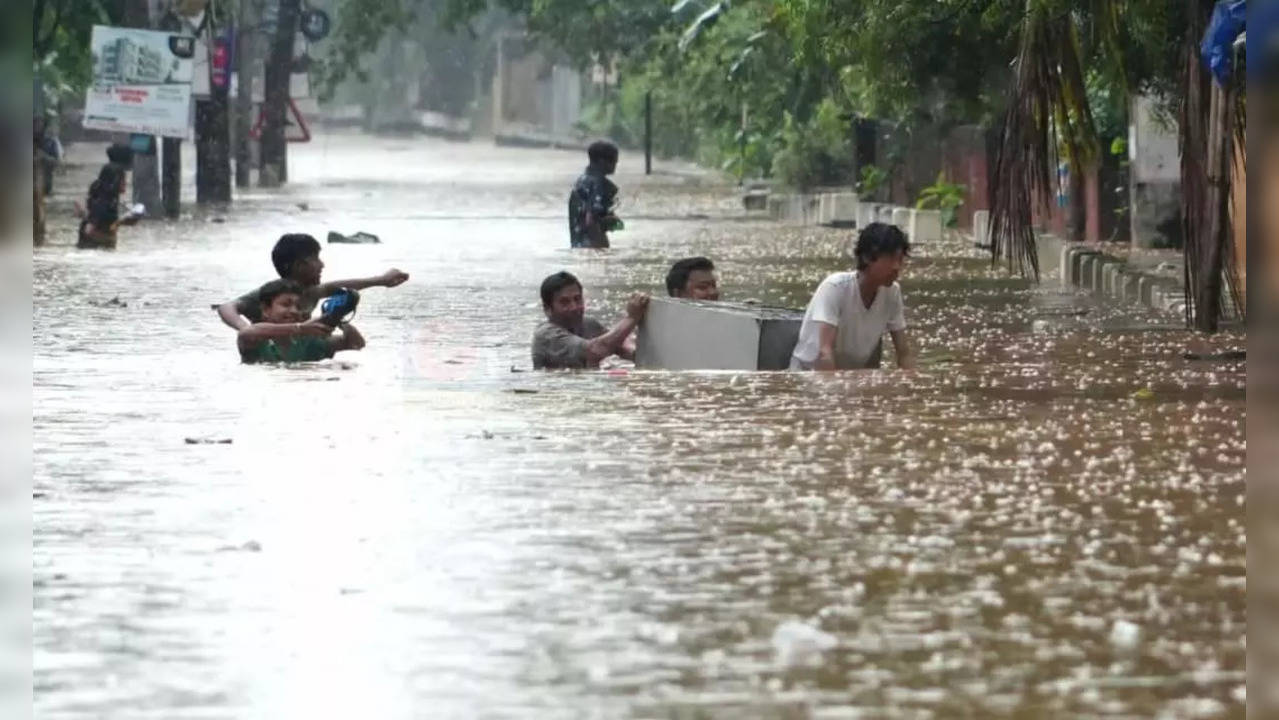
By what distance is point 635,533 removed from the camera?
9.09m

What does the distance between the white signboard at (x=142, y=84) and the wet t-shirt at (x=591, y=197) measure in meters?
8.21

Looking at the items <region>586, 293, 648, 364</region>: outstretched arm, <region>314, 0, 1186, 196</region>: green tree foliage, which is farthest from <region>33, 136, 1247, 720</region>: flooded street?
<region>314, 0, 1186, 196</region>: green tree foliage

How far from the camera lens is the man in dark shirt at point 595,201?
2661 centimetres

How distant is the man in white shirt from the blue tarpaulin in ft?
7.36

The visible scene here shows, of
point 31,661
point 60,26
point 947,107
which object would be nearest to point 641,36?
point 60,26

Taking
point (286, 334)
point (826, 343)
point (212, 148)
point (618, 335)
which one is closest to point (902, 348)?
point (826, 343)

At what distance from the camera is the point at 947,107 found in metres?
26.1

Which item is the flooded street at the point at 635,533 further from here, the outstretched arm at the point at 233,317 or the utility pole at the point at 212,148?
the utility pole at the point at 212,148

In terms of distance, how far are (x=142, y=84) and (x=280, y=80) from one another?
18.9 metres

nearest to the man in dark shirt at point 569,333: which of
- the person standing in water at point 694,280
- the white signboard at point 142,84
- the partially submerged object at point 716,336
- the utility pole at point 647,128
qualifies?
the partially submerged object at point 716,336

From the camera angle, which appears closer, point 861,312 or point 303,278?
point 861,312

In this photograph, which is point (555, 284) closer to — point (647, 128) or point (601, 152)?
point (601, 152)

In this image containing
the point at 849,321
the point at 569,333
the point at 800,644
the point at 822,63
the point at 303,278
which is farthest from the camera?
the point at 822,63

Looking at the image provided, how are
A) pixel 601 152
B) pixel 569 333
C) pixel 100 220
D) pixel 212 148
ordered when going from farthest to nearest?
pixel 212 148
pixel 100 220
pixel 601 152
pixel 569 333
